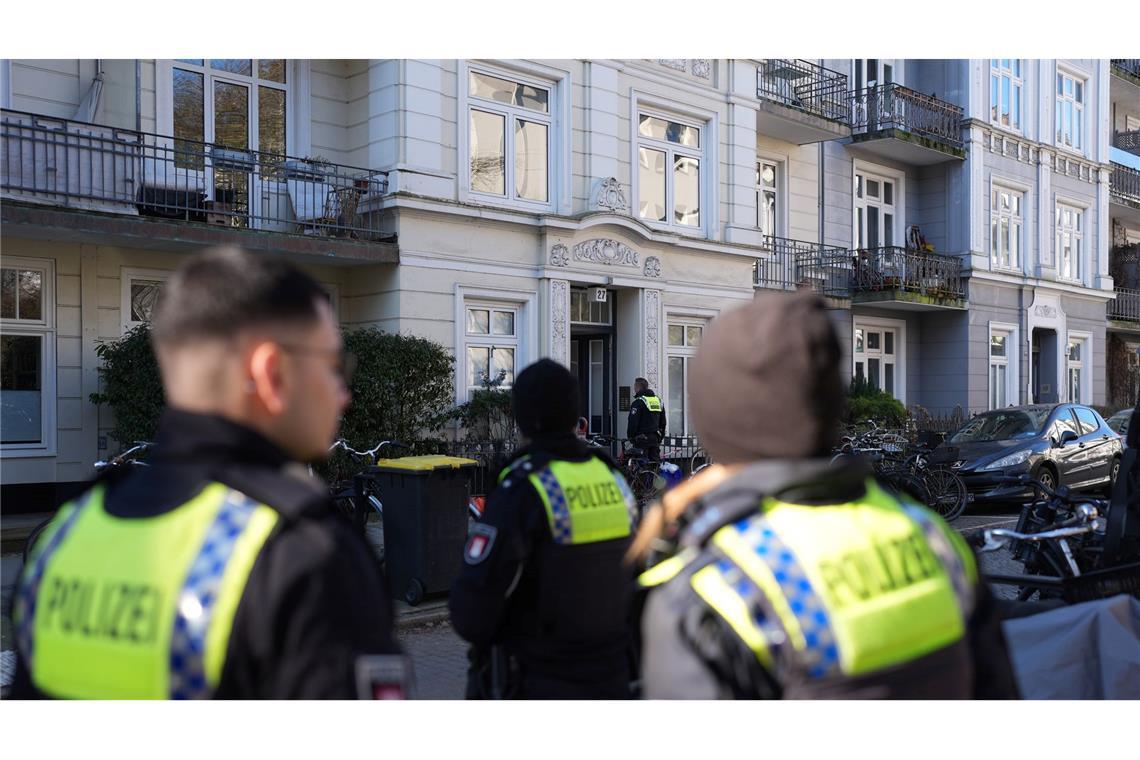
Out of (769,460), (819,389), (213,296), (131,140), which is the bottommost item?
(769,460)

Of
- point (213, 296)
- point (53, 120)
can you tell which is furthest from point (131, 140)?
point (213, 296)

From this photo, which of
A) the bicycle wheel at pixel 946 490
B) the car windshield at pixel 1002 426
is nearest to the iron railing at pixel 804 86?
the car windshield at pixel 1002 426

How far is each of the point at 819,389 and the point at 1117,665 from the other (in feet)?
9.50

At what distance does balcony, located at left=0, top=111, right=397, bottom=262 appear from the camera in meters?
12.3

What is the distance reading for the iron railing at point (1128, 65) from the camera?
33.1 meters

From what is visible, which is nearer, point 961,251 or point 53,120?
point 53,120

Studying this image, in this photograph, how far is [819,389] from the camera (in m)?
1.87

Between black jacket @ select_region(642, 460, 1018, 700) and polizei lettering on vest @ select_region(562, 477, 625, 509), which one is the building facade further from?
black jacket @ select_region(642, 460, 1018, 700)

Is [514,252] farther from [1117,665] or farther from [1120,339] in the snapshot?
[1120,339]

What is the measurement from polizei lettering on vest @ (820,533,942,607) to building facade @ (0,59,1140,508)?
12219 millimetres

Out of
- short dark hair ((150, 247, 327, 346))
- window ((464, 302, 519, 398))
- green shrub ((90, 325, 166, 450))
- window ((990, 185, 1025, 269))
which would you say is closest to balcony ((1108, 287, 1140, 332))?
window ((990, 185, 1025, 269))

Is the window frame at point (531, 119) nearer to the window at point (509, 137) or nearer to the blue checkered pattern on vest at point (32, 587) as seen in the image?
the window at point (509, 137)

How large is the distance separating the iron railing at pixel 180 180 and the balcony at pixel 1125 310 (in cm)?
2677

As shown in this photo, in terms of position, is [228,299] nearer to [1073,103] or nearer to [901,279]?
[901,279]
